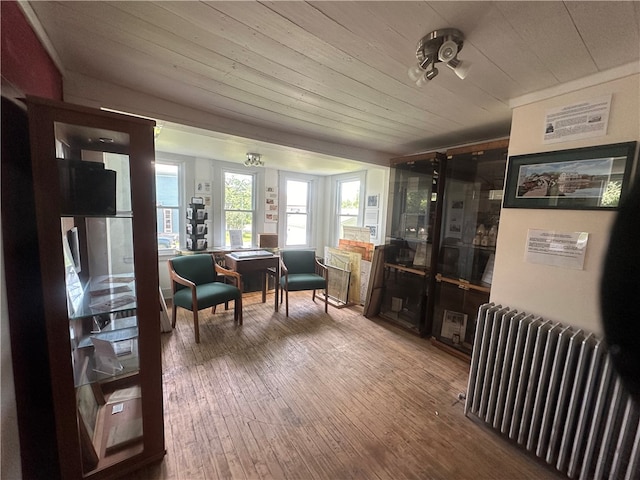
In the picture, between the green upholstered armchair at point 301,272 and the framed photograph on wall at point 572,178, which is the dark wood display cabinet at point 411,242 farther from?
the framed photograph on wall at point 572,178

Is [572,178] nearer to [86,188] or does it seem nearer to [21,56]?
[86,188]

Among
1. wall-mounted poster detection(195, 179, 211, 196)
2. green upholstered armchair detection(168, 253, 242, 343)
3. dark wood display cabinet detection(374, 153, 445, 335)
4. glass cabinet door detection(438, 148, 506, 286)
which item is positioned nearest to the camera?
glass cabinet door detection(438, 148, 506, 286)

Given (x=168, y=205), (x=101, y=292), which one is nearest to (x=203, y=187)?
(x=168, y=205)

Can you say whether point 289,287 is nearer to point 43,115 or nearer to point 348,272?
point 348,272

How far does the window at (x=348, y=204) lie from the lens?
4.47m

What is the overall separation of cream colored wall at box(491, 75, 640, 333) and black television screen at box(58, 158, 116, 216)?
2341mm

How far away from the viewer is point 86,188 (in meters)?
1.13

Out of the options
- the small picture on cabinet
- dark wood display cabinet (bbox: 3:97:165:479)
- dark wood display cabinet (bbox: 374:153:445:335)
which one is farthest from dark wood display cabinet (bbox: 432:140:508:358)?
dark wood display cabinet (bbox: 3:97:165:479)

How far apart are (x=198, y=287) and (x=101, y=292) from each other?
1.45m

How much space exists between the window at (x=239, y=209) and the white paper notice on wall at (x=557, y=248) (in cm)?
394

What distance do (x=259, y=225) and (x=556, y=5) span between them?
4.22 m

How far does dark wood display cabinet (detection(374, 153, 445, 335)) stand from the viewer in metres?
2.76

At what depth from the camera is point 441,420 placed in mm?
1661

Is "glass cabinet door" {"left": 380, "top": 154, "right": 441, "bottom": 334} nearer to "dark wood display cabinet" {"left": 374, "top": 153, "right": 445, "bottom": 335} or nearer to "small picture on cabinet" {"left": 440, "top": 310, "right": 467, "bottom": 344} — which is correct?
"dark wood display cabinet" {"left": 374, "top": 153, "right": 445, "bottom": 335}
